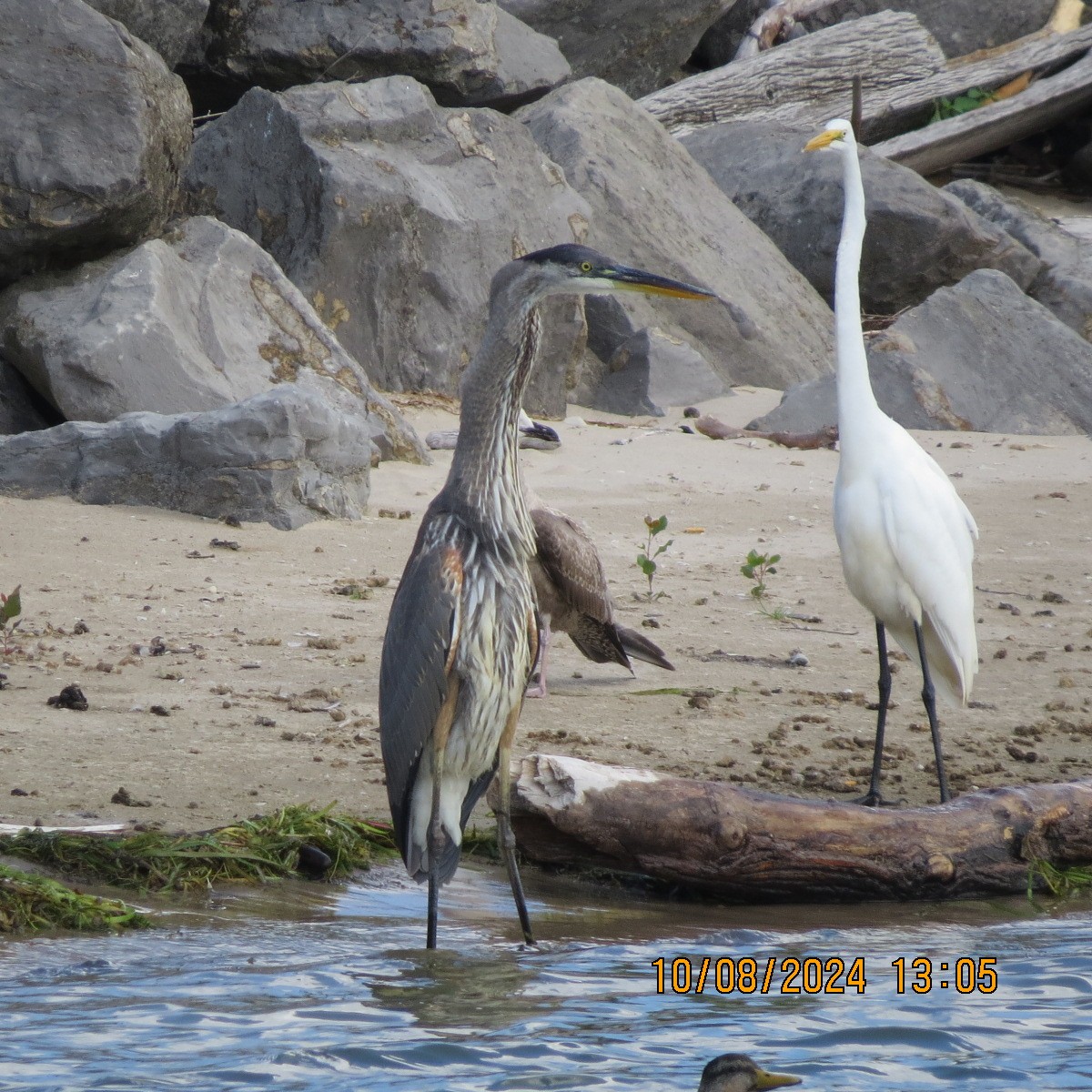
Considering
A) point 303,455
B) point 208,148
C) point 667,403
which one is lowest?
point 303,455

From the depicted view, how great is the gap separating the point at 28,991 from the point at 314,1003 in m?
0.64

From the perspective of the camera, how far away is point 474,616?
3947mm

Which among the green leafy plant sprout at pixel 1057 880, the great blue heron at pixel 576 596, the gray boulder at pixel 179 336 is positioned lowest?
the green leafy plant sprout at pixel 1057 880

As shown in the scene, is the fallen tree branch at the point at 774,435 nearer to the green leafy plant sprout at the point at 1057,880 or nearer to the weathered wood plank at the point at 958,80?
the green leafy plant sprout at the point at 1057,880

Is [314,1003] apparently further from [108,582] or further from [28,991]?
[108,582]

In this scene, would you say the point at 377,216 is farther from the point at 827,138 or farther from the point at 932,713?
the point at 932,713

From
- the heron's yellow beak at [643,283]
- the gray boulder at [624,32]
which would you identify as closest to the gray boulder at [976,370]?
the gray boulder at [624,32]

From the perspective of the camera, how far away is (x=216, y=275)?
942 centimetres

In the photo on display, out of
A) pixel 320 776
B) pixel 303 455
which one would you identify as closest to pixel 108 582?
pixel 303 455

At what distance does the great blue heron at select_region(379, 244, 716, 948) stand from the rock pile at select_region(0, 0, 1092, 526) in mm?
3916

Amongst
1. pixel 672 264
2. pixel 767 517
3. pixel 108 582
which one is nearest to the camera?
pixel 108 582

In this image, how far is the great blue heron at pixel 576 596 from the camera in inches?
241

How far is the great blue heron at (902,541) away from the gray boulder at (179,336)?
145 inches
